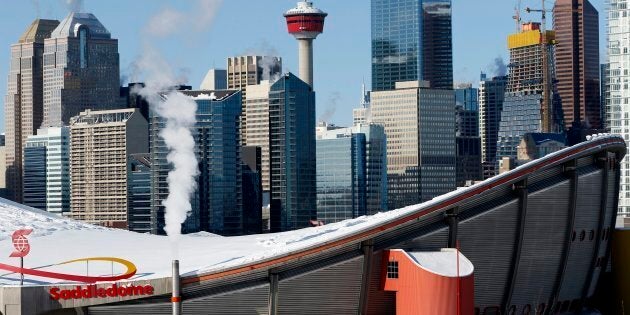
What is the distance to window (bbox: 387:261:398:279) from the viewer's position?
76875 mm

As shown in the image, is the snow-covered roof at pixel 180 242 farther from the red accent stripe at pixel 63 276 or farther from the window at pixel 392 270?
the window at pixel 392 270

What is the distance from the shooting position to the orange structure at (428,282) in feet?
246

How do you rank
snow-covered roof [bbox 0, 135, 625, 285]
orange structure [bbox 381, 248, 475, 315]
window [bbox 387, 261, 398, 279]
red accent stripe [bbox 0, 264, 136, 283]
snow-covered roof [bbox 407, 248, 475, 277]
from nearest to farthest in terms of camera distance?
red accent stripe [bbox 0, 264, 136, 283], orange structure [bbox 381, 248, 475, 315], snow-covered roof [bbox 407, 248, 475, 277], snow-covered roof [bbox 0, 135, 625, 285], window [bbox 387, 261, 398, 279]

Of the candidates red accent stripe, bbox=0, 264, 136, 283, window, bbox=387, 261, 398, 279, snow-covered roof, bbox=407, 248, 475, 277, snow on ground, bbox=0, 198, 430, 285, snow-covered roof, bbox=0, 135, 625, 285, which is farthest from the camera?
window, bbox=387, 261, 398, 279

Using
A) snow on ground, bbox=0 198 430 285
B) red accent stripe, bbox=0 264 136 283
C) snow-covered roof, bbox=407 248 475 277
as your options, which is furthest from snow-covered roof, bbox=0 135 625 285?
snow-covered roof, bbox=407 248 475 277

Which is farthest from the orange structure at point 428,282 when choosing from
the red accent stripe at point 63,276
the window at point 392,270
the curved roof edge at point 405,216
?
the red accent stripe at point 63,276

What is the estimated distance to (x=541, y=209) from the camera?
84.8 m

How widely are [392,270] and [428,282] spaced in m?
2.38

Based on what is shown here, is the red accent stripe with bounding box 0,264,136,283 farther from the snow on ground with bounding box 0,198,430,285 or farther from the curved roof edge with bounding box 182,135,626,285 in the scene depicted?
the curved roof edge with bounding box 182,135,626,285

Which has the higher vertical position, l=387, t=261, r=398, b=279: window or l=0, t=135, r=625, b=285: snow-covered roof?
l=0, t=135, r=625, b=285: snow-covered roof

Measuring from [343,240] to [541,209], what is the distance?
14.0 meters

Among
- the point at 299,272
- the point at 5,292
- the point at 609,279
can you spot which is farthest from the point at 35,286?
the point at 609,279

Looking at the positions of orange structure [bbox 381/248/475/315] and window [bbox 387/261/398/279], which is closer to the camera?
orange structure [bbox 381/248/475/315]

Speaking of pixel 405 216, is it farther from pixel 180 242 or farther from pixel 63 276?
pixel 180 242
